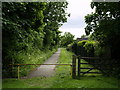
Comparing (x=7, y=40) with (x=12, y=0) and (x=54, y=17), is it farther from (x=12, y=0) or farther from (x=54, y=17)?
(x=54, y=17)

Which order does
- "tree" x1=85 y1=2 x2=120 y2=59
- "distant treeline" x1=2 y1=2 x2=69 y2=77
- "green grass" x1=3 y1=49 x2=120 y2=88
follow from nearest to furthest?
"green grass" x1=3 y1=49 x2=120 y2=88, "distant treeline" x1=2 y1=2 x2=69 y2=77, "tree" x1=85 y1=2 x2=120 y2=59

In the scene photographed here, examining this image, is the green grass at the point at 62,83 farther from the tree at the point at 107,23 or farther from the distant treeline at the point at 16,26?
the tree at the point at 107,23

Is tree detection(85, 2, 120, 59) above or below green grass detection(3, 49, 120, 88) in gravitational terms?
above

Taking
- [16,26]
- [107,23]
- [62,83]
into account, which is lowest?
[62,83]

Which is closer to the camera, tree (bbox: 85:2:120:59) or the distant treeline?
the distant treeline

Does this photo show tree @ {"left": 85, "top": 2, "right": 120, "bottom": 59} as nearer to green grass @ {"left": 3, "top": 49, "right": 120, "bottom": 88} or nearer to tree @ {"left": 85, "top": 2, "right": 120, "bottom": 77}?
tree @ {"left": 85, "top": 2, "right": 120, "bottom": 77}

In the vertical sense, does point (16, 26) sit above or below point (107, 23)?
below

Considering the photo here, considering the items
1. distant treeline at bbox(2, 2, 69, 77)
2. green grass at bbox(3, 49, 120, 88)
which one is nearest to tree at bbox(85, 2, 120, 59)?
green grass at bbox(3, 49, 120, 88)

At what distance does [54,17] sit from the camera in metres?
19.2

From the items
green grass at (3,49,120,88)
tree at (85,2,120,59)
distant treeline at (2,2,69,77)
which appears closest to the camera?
green grass at (3,49,120,88)

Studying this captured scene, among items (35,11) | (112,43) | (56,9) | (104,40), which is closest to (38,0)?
(35,11)

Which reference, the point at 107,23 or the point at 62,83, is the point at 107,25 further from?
the point at 62,83

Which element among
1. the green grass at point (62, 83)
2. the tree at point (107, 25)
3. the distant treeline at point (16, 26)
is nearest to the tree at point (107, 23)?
the tree at point (107, 25)

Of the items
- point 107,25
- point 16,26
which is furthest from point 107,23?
point 16,26
